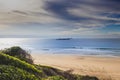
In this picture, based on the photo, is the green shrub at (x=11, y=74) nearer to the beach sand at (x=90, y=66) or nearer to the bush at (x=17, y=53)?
the bush at (x=17, y=53)

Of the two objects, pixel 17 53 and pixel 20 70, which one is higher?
pixel 17 53

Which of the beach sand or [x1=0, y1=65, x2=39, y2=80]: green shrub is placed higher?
[x1=0, y1=65, x2=39, y2=80]: green shrub

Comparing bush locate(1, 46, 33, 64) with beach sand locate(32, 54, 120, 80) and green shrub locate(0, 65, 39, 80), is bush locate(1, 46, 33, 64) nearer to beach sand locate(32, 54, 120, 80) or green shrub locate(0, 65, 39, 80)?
green shrub locate(0, 65, 39, 80)

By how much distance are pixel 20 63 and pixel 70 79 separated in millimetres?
2239

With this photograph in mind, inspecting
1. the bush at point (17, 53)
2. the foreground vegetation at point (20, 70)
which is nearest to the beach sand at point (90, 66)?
the foreground vegetation at point (20, 70)

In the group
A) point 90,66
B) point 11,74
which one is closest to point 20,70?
point 11,74

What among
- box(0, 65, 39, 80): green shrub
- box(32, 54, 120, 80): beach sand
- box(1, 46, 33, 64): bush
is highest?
box(1, 46, 33, 64): bush

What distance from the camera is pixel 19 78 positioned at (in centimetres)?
397

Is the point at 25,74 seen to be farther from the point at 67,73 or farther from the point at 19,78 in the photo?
the point at 67,73

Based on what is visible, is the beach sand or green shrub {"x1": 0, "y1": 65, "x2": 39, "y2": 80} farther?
the beach sand

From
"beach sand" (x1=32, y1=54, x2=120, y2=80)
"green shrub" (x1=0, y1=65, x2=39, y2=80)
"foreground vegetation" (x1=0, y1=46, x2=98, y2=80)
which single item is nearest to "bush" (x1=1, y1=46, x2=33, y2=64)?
"foreground vegetation" (x1=0, y1=46, x2=98, y2=80)

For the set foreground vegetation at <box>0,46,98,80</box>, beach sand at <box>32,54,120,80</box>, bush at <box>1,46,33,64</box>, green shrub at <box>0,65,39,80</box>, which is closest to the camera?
green shrub at <box>0,65,39,80</box>

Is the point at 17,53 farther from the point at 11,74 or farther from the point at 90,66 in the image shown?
the point at 90,66

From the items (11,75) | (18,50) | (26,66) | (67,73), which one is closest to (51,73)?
(67,73)
